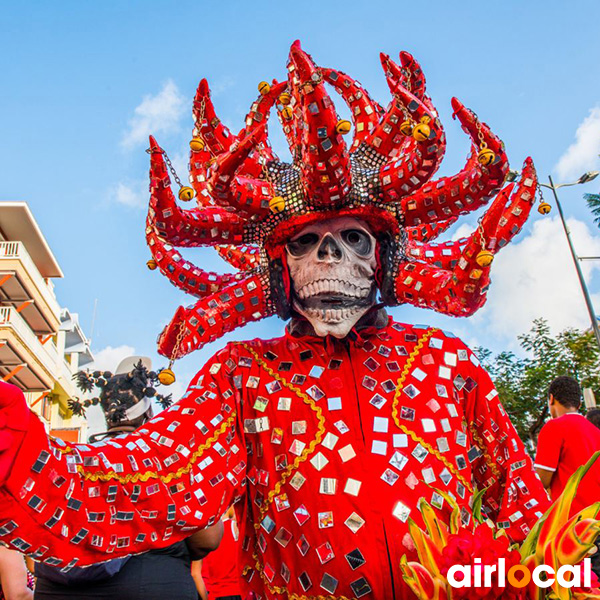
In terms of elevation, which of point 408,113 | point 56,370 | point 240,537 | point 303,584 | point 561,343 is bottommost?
point 303,584

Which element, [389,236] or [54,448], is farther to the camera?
[389,236]

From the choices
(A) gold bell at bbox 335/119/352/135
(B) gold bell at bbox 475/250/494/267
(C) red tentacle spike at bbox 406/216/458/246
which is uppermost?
(C) red tentacle spike at bbox 406/216/458/246

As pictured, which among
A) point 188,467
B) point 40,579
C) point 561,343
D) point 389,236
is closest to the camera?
point 188,467

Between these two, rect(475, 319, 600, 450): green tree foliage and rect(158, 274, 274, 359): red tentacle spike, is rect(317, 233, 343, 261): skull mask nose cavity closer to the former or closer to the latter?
rect(158, 274, 274, 359): red tentacle spike

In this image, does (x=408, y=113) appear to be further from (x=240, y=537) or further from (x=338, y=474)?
(x=240, y=537)

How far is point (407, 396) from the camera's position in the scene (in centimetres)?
213

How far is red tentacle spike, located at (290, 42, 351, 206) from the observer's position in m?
2.02

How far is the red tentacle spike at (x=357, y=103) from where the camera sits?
2.72 m

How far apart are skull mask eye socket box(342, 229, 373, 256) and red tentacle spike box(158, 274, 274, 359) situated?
0.35 meters

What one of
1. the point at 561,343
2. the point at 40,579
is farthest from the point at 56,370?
the point at 40,579

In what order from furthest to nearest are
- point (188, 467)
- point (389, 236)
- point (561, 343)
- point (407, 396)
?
1. point (561, 343)
2. point (389, 236)
3. point (407, 396)
4. point (188, 467)

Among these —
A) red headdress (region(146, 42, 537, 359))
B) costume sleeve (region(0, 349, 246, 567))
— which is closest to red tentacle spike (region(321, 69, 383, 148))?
red headdress (region(146, 42, 537, 359))

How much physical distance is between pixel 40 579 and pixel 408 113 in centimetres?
232

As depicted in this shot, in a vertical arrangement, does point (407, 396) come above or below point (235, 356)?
below
